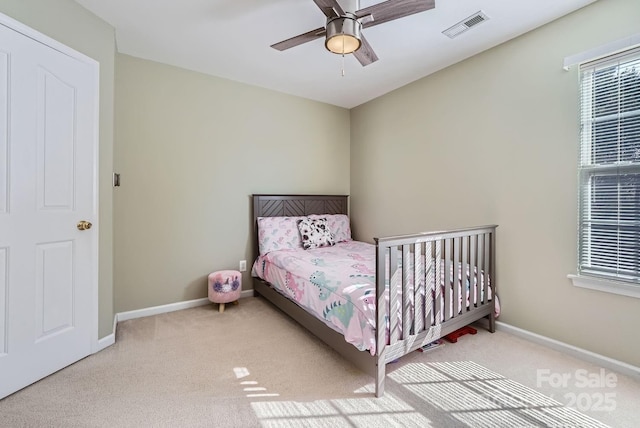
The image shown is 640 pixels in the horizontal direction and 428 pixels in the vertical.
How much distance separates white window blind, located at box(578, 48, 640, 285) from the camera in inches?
70.6

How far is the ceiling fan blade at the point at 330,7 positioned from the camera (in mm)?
1596

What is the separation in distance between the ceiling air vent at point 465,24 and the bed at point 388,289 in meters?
1.59

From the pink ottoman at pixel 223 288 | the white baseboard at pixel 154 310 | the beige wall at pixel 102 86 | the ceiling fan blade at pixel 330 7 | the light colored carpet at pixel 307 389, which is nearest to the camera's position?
the light colored carpet at pixel 307 389

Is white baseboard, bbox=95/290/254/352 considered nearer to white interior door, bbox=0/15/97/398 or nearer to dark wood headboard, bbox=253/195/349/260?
white interior door, bbox=0/15/97/398

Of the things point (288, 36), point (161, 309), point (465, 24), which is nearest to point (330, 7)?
point (288, 36)

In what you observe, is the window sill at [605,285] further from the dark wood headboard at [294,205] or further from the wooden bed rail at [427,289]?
the dark wood headboard at [294,205]

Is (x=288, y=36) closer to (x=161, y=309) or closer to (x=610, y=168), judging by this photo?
(x=610, y=168)

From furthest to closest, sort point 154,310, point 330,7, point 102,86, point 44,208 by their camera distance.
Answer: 1. point 154,310
2. point 102,86
3. point 44,208
4. point 330,7

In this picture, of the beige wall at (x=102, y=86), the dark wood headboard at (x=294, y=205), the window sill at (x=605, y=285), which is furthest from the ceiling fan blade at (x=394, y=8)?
the dark wood headboard at (x=294, y=205)

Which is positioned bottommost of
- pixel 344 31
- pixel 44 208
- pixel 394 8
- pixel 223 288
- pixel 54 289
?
pixel 223 288

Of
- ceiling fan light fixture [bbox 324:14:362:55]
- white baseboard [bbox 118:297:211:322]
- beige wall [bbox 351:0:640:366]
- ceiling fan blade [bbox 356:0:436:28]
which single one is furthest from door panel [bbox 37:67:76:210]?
beige wall [bbox 351:0:640:366]

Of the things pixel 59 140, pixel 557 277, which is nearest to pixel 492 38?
pixel 557 277

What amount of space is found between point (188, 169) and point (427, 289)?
2597mm

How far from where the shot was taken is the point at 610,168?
187 centimetres
